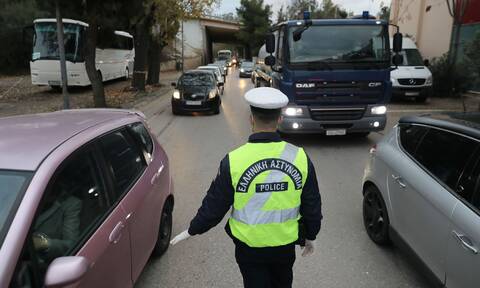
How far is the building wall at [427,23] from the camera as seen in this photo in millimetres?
20734

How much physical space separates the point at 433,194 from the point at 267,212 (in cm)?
173

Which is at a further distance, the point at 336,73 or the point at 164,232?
the point at 336,73

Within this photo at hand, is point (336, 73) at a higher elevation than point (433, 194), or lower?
higher

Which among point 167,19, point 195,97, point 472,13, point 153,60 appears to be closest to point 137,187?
point 195,97

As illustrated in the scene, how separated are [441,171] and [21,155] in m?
3.14

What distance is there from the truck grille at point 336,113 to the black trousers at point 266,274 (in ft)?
21.4

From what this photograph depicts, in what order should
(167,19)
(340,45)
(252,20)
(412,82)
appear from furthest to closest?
(252,20)
(167,19)
(412,82)
(340,45)

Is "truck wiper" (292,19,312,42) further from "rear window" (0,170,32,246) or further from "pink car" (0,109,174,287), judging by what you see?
"rear window" (0,170,32,246)

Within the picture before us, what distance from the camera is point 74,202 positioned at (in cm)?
257

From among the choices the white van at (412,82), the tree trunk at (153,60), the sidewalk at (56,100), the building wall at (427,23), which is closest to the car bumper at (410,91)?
the white van at (412,82)

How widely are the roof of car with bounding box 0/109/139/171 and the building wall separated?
67.7 ft

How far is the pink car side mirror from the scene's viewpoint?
203 centimetres

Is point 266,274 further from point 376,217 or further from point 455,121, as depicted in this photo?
point 376,217

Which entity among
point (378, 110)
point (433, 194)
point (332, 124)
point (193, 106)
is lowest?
point (193, 106)
